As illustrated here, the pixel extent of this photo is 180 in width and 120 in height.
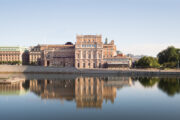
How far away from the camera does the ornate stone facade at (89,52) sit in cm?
12169

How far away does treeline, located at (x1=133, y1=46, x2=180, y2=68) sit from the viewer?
111556 mm

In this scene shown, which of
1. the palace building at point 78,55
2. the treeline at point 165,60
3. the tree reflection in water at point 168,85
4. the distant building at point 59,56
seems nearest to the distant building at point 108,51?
the palace building at point 78,55

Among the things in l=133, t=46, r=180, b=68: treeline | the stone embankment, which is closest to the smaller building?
l=133, t=46, r=180, b=68: treeline

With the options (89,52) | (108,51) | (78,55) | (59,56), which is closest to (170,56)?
(108,51)

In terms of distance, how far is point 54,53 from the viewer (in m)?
136

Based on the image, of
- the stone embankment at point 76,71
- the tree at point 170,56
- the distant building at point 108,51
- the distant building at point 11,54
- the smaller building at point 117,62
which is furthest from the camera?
the distant building at point 11,54

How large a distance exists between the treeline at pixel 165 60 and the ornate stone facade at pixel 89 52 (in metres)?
22.8

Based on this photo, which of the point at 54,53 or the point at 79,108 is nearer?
the point at 79,108

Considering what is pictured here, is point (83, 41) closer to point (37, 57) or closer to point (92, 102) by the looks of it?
point (37, 57)

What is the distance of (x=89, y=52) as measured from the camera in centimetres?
12269

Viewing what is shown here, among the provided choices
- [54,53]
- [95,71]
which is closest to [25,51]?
[54,53]

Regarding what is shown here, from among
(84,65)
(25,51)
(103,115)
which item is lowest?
(103,115)

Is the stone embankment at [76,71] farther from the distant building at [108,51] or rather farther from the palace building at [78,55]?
the distant building at [108,51]

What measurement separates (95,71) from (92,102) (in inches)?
2432
